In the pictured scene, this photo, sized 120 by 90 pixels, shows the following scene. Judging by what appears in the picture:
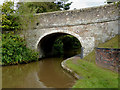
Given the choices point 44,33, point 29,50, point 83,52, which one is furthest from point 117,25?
point 29,50

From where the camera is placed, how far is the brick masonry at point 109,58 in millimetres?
6074

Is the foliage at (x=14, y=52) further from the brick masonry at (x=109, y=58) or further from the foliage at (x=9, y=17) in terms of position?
the brick masonry at (x=109, y=58)

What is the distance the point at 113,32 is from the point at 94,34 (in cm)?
153

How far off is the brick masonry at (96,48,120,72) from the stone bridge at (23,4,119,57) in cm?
265

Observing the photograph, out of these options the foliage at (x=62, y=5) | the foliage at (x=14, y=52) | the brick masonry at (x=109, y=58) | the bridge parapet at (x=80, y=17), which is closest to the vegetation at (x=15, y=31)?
the foliage at (x=14, y=52)

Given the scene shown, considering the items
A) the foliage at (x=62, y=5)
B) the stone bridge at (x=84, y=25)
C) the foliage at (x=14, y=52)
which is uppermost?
the foliage at (x=62, y=5)

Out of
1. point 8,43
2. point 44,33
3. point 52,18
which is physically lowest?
point 8,43

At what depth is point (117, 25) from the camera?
31.1 ft

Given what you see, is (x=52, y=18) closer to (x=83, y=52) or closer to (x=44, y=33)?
(x=44, y=33)

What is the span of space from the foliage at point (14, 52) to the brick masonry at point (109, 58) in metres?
6.40

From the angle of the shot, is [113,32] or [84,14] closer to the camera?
[113,32]

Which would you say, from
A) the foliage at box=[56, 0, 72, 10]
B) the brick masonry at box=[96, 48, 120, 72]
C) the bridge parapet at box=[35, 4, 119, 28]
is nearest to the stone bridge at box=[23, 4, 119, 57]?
the bridge parapet at box=[35, 4, 119, 28]

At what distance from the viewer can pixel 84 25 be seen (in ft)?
33.8

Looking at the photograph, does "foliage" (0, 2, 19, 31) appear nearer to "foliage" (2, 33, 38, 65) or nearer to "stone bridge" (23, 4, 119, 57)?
"foliage" (2, 33, 38, 65)
